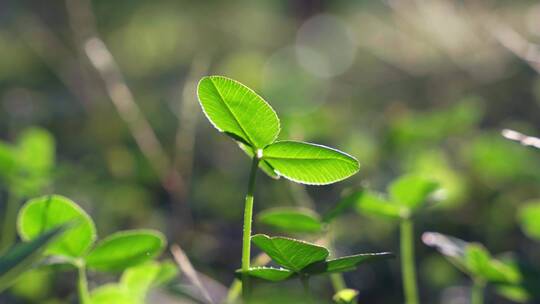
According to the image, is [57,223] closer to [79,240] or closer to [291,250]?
[79,240]

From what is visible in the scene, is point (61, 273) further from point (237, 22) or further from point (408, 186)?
point (237, 22)

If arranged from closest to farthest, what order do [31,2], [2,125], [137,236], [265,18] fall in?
[137,236] < [2,125] < [31,2] < [265,18]

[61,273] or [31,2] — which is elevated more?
[31,2]

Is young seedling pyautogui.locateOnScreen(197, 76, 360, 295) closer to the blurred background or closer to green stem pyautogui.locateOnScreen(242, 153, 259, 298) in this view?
green stem pyautogui.locateOnScreen(242, 153, 259, 298)

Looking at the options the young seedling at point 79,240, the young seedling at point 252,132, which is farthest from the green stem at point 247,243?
the young seedling at point 79,240

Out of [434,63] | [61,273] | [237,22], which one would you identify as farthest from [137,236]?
[237,22]

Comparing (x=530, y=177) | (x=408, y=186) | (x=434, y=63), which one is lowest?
(x=408, y=186)

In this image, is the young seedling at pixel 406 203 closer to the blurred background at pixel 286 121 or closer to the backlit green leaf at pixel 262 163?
the blurred background at pixel 286 121
